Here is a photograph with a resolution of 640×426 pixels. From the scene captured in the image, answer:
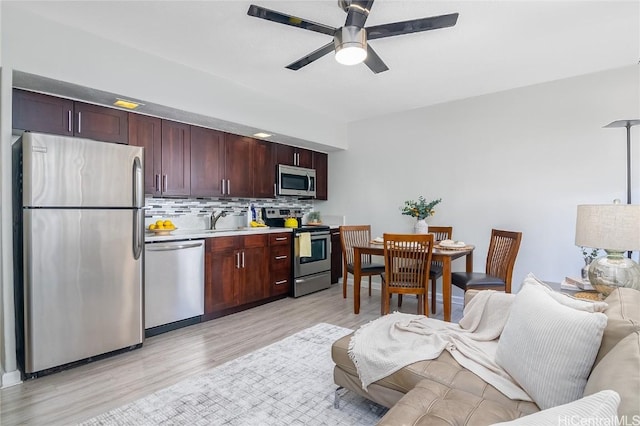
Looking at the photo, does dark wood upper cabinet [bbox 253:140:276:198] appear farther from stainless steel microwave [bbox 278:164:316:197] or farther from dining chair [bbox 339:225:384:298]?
dining chair [bbox 339:225:384:298]

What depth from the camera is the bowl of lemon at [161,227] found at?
3.42m

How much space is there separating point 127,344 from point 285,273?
2.02m

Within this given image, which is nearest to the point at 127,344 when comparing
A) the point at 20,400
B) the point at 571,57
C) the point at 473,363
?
the point at 20,400

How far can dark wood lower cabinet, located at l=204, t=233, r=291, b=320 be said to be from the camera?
355 centimetres

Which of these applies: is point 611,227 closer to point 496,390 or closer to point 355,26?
point 496,390

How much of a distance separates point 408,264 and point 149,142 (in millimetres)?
2889

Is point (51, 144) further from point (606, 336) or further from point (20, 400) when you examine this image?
point (606, 336)

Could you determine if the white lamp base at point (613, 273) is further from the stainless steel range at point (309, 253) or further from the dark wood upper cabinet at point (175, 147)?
the dark wood upper cabinet at point (175, 147)

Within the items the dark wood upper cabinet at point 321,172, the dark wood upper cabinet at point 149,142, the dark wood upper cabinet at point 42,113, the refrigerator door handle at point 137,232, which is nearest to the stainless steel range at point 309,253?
the dark wood upper cabinet at point 321,172

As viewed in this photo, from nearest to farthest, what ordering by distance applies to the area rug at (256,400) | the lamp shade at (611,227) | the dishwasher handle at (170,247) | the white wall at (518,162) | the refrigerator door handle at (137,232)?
the lamp shade at (611,227)
the area rug at (256,400)
the refrigerator door handle at (137,232)
the dishwasher handle at (170,247)
the white wall at (518,162)

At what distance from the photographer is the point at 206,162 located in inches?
151

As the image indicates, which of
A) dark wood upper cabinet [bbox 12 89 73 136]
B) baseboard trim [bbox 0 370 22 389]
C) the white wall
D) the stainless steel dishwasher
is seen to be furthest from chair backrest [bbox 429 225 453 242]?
baseboard trim [bbox 0 370 22 389]

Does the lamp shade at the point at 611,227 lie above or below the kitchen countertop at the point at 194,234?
above

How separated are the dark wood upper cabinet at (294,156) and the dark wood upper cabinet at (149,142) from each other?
170cm
